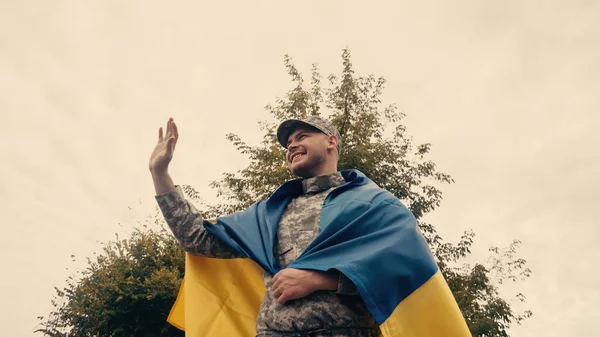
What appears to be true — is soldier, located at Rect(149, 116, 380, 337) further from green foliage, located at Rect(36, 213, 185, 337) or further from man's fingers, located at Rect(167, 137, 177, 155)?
green foliage, located at Rect(36, 213, 185, 337)

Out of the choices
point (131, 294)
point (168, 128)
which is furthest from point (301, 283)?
point (131, 294)

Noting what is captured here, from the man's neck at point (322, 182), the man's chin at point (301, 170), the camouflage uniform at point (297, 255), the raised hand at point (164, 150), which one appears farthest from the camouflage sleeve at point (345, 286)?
the raised hand at point (164, 150)

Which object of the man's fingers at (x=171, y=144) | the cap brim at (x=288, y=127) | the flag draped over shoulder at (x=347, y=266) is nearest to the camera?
the flag draped over shoulder at (x=347, y=266)

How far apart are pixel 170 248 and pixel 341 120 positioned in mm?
6815

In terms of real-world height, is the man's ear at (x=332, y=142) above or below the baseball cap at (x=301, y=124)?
below

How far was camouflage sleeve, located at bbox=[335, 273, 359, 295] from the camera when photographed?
92.8 inches

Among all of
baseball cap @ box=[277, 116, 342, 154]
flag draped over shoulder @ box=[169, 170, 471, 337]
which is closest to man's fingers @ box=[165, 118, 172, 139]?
flag draped over shoulder @ box=[169, 170, 471, 337]

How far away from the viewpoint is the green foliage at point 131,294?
40.6ft

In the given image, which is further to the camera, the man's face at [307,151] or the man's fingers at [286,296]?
the man's face at [307,151]

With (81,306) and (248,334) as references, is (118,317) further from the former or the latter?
(248,334)

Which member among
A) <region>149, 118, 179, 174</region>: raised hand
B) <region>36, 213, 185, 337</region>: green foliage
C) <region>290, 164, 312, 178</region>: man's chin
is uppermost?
<region>149, 118, 179, 174</region>: raised hand

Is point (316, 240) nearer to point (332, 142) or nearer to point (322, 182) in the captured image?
point (322, 182)

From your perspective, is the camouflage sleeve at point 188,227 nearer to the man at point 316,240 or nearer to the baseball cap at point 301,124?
the man at point 316,240

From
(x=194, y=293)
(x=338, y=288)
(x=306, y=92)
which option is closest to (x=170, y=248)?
(x=306, y=92)
